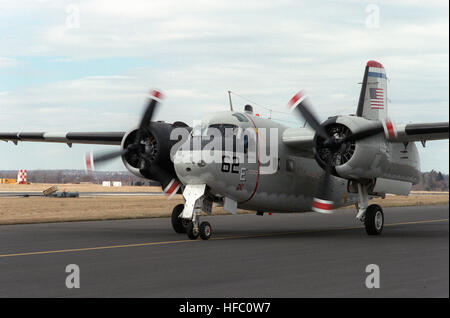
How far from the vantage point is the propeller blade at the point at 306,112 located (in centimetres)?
2095

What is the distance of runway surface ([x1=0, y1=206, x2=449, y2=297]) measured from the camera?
10.7 m

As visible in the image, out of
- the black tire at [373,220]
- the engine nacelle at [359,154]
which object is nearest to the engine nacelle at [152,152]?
the engine nacelle at [359,154]

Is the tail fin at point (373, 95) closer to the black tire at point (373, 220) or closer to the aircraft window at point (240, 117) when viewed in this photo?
the black tire at point (373, 220)

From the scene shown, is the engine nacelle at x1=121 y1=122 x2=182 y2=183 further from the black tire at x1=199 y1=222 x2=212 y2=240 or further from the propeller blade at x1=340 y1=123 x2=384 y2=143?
the propeller blade at x1=340 y1=123 x2=384 y2=143

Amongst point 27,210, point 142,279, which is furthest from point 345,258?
point 27,210

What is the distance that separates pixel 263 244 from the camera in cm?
1900

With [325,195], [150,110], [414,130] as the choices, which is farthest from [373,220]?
[150,110]

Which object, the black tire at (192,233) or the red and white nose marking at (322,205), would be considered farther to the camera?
the red and white nose marking at (322,205)

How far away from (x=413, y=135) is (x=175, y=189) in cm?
842

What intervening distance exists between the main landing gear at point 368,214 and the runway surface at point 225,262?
41 cm

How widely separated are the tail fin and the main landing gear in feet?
13.2

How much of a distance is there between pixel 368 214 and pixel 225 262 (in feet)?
29.8
